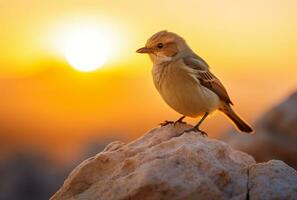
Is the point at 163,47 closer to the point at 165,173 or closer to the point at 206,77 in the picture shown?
the point at 206,77

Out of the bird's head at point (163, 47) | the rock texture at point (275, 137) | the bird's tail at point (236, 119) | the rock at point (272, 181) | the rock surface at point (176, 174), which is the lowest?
the rock texture at point (275, 137)

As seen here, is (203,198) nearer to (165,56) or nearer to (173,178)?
(173,178)

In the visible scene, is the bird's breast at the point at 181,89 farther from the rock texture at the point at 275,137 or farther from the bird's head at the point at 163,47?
the rock texture at the point at 275,137

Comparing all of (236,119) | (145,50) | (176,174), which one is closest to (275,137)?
(236,119)

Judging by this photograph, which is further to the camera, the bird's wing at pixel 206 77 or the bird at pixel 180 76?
A: the bird's wing at pixel 206 77

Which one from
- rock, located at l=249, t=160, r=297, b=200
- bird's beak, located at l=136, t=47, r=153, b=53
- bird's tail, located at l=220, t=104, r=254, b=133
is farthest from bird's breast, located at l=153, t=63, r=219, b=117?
rock, located at l=249, t=160, r=297, b=200

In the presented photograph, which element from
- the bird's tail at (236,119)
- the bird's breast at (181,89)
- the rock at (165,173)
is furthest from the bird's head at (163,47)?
the rock at (165,173)
